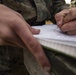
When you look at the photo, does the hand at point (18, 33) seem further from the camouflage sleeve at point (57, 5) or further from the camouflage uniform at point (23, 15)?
the camouflage sleeve at point (57, 5)

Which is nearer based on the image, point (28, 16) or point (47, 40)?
point (47, 40)

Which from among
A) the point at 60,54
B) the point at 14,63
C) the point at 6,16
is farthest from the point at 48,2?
the point at 60,54

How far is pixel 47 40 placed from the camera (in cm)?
34

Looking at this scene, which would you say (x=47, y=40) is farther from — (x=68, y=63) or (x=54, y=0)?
(x=54, y=0)

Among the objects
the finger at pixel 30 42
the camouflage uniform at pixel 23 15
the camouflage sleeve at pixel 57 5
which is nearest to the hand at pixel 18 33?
the finger at pixel 30 42

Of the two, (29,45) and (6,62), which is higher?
(29,45)

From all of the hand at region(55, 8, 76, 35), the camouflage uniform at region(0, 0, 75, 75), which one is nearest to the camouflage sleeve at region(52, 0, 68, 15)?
the camouflage uniform at region(0, 0, 75, 75)

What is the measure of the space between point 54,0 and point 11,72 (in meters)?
0.43

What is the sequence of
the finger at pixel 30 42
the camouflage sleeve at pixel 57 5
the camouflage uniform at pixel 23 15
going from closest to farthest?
the finger at pixel 30 42
the camouflage uniform at pixel 23 15
the camouflage sleeve at pixel 57 5

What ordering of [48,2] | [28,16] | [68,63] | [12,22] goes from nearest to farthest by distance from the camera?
[68,63] < [12,22] < [28,16] < [48,2]

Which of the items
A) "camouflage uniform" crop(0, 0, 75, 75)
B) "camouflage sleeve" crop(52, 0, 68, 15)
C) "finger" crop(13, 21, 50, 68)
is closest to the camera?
"finger" crop(13, 21, 50, 68)

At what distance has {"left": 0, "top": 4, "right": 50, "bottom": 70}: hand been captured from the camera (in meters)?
0.34

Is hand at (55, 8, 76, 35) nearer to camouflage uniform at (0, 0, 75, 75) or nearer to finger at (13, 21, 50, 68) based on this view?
finger at (13, 21, 50, 68)

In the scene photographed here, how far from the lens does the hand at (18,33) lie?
1.11 feet
